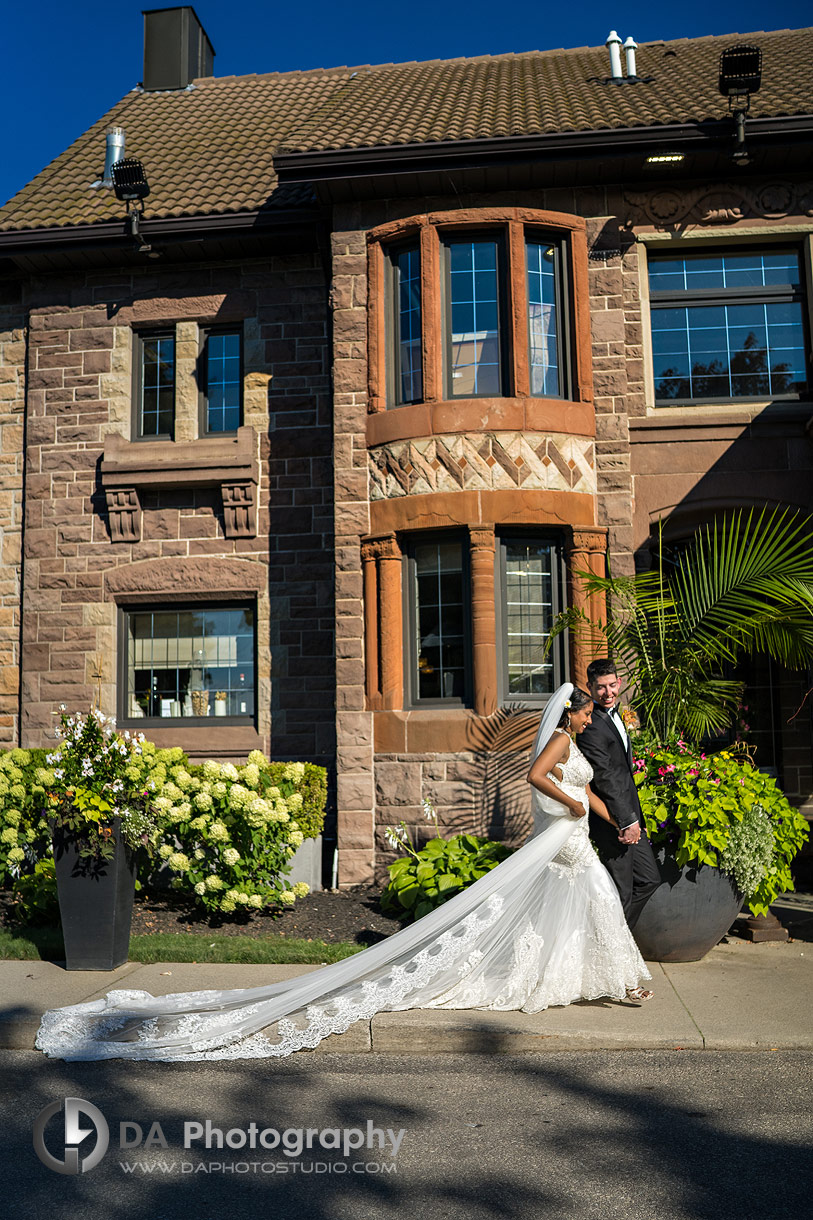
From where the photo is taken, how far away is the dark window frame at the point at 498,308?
10477 millimetres

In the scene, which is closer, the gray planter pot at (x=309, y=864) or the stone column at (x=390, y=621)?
the gray planter pot at (x=309, y=864)

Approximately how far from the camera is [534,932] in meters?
6.18

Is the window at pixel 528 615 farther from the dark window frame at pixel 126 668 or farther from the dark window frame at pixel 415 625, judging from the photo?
the dark window frame at pixel 126 668

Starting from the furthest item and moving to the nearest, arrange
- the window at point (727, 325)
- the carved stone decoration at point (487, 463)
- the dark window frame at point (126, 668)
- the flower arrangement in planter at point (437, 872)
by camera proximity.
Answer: the dark window frame at point (126, 668), the window at point (727, 325), the carved stone decoration at point (487, 463), the flower arrangement in planter at point (437, 872)

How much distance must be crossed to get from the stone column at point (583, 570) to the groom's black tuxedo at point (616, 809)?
3.53 meters

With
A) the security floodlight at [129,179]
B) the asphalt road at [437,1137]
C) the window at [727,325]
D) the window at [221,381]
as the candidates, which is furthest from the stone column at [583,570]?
the security floodlight at [129,179]

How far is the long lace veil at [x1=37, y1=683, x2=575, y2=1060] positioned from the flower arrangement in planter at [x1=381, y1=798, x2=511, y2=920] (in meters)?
1.56

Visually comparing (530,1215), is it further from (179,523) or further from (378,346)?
(179,523)

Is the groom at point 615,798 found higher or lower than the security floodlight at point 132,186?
lower

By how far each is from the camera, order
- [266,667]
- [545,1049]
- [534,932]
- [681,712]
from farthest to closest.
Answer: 1. [266,667]
2. [681,712]
3. [534,932]
4. [545,1049]

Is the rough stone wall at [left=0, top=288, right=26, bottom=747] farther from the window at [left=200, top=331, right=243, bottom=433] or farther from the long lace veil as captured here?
the long lace veil

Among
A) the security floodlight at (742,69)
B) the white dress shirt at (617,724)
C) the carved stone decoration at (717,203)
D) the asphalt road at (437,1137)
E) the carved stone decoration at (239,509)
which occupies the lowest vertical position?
the asphalt road at (437,1137)

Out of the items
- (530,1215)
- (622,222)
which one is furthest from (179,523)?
(530,1215)

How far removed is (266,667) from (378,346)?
3.65 m
